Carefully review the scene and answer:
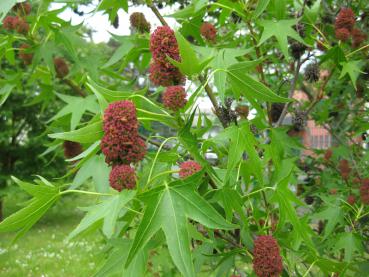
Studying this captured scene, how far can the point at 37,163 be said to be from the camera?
883 centimetres

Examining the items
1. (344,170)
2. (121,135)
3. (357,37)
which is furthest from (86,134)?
(344,170)

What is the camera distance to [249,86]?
1.17m

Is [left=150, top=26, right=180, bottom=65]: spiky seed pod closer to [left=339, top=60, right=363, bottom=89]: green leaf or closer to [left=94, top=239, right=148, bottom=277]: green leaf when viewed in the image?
[left=94, top=239, right=148, bottom=277]: green leaf

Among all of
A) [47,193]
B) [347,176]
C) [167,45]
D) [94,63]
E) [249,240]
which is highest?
[167,45]

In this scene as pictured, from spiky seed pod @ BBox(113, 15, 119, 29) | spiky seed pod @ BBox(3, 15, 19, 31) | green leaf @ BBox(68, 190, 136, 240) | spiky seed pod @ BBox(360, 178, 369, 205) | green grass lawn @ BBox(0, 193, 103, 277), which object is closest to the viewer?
green leaf @ BBox(68, 190, 136, 240)

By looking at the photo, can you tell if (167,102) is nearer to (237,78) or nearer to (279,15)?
(237,78)

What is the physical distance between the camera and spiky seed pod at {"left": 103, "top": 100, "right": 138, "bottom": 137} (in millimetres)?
986

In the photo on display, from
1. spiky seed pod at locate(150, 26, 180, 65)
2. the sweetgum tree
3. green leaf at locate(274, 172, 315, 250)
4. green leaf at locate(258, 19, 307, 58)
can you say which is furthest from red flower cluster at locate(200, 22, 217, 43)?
green leaf at locate(274, 172, 315, 250)

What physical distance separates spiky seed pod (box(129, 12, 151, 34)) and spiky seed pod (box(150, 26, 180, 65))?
69 centimetres

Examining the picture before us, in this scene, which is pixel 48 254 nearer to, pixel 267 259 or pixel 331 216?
pixel 331 216

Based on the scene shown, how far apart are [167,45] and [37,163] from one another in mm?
8272

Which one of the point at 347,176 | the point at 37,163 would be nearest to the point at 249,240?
the point at 347,176

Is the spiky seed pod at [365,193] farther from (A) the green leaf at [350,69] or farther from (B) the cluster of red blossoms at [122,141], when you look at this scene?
(B) the cluster of red blossoms at [122,141]

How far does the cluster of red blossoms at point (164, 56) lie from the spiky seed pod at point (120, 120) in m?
0.15
